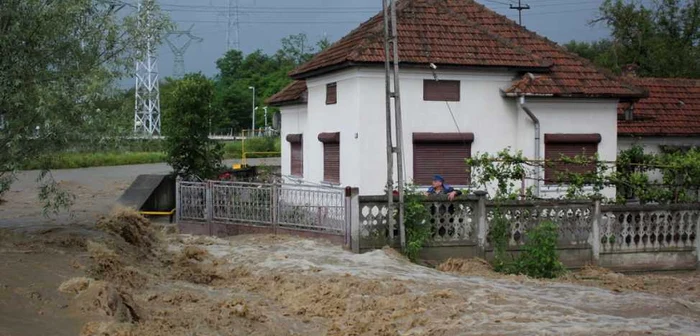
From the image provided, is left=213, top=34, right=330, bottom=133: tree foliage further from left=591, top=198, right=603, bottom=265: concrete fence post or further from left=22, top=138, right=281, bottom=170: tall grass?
left=591, top=198, right=603, bottom=265: concrete fence post

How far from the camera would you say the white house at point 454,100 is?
19375 mm

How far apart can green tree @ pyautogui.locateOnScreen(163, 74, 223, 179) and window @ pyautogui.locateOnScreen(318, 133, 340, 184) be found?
424 centimetres

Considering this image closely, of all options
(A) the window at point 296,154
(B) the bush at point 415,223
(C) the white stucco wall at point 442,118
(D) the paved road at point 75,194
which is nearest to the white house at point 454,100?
(C) the white stucco wall at point 442,118

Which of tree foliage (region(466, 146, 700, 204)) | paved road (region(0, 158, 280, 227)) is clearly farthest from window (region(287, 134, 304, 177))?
tree foliage (region(466, 146, 700, 204))

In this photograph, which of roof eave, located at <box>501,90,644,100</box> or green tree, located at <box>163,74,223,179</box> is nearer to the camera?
roof eave, located at <box>501,90,644,100</box>

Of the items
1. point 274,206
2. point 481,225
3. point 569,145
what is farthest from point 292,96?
point 481,225

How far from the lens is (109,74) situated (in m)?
12.9

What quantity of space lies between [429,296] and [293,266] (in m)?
3.24

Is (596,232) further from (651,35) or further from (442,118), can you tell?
(651,35)

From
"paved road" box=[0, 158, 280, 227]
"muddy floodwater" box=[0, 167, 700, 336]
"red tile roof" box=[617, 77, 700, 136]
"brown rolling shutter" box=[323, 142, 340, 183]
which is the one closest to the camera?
"muddy floodwater" box=[0, 167, 700, 336]

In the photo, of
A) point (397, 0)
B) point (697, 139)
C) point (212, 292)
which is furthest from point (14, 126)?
point (697, 139)

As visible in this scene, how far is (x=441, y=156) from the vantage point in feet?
65.1

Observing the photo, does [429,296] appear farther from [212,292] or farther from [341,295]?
[212,292]

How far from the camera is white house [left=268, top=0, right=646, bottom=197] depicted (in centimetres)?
1938
